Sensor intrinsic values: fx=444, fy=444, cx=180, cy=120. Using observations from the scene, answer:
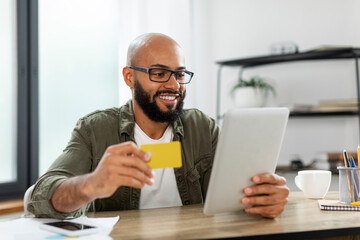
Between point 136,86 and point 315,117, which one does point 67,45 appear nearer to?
point 136,86

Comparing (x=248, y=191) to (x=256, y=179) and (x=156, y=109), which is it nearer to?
(x=256, y=179)

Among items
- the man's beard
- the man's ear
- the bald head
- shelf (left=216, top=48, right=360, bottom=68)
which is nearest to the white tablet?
the man's beard

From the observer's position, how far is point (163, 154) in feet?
3.63

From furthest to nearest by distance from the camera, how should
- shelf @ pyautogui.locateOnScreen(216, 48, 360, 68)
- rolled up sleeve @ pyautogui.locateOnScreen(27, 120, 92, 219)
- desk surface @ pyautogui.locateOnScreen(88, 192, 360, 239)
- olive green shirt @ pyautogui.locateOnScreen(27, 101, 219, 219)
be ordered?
shelf @ pyautogui.locateOnScreen(216, 48, 360, 68), olive green shirt @ pyautogui.locateOnScreen(27, 101, 219, 219), rolled up sleeve @ pyautogui.locateOnScreen(27, 120, 92, 219), desk surface @ pyautogui.locateOnScreen(88, 192, 360, 239)

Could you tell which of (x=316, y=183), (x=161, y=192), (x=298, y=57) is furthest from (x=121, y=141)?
(x=298, y=57)

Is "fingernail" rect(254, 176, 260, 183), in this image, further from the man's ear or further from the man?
the man's ear

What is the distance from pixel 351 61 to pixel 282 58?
0.51m

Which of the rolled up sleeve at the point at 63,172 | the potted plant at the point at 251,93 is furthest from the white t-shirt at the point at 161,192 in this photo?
the potted plant at the point at 251,93

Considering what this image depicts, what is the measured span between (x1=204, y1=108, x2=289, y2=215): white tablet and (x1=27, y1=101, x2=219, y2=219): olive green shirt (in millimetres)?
475

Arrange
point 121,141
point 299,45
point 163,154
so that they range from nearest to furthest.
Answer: point 163,154 < point 121,141 < point 299,45

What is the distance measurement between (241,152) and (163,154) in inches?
8.1

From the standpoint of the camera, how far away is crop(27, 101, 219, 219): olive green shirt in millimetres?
1516

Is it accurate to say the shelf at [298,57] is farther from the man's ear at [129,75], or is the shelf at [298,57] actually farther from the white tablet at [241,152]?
the white tablet at [241,152]

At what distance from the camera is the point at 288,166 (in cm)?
301
